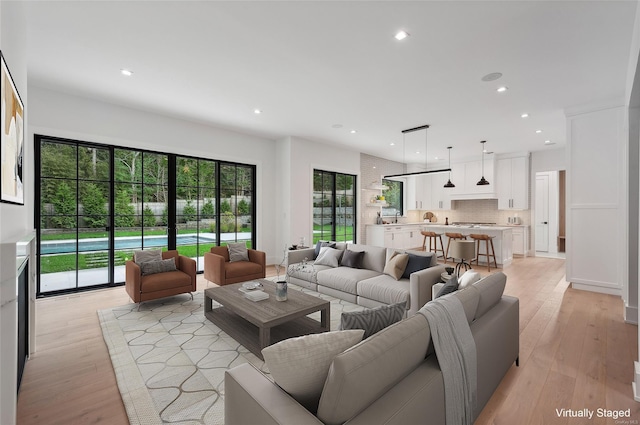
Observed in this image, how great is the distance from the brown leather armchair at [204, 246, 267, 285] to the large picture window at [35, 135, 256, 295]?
1174mm

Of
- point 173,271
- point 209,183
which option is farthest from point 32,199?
point 209,183

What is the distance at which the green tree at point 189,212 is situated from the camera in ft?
18.4

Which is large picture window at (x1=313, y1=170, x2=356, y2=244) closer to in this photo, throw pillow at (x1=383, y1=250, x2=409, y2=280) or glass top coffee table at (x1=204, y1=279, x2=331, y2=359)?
throw pillow at (x1=383, y1=250, x2=409, y2=280)

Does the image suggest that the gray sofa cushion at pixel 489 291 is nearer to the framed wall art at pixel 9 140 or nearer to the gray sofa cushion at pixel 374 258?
the gray sofa cushion at pixel 374 258

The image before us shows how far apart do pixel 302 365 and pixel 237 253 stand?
3.98 meters

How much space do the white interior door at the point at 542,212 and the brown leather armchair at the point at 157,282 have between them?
9.87 m

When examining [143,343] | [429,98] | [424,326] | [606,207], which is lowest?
[143,343]

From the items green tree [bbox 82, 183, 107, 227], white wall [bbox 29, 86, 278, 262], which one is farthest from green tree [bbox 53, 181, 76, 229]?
white wall [bbox 29, 86, 278, 262]

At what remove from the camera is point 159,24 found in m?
2.69

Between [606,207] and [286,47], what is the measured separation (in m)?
5.17

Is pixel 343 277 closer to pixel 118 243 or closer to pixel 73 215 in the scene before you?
pixel 118 243

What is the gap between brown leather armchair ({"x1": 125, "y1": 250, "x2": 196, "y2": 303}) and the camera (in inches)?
145

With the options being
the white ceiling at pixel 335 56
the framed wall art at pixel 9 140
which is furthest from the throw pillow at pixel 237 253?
the framed wall art at pixel 9 140

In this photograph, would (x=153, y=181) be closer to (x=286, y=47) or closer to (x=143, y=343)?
(x=143, y=343)
